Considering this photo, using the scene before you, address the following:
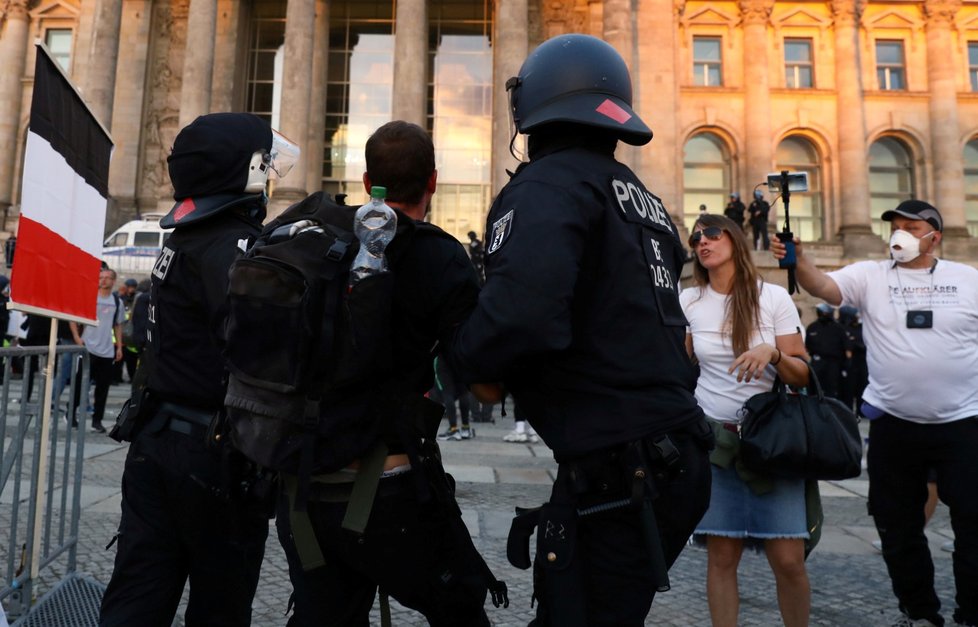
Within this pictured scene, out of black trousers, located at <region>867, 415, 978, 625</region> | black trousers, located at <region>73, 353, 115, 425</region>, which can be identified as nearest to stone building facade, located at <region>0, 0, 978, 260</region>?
black trousers, located at <region>73, 353, 115, 425</region>

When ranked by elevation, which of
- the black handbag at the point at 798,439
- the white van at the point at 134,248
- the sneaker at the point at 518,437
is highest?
the white van at the point at 134,248

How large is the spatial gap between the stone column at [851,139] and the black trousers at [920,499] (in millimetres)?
23571

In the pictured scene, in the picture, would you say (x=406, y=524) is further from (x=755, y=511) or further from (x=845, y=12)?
(x=845, y=12)

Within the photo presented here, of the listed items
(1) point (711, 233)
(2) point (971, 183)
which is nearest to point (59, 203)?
(1) point (711, 233)

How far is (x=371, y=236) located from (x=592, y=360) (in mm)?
613

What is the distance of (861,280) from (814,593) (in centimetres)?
180

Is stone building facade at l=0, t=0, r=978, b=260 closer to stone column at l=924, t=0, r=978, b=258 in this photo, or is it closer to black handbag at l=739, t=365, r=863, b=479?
stone column at l=924, t=0, r=978, b=258

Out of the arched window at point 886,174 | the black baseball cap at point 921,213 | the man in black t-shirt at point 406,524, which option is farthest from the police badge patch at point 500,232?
the arched window at point 886,174

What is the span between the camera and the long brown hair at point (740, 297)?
311 cm

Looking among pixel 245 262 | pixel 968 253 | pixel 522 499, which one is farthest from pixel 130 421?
pixel 968 253

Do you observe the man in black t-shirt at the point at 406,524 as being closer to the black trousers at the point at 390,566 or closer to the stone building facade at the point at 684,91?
the black trousers at the point at 390,566

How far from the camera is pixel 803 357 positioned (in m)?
3.13

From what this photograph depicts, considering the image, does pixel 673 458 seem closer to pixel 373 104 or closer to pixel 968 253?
pixel 373 104

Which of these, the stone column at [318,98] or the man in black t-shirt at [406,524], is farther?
the stone column at [318,98]
